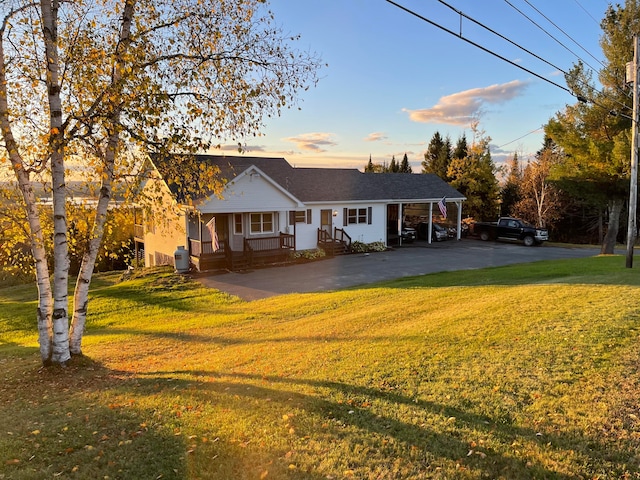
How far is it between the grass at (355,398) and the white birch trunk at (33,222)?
782 mm

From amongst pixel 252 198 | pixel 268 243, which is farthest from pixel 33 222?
pixel 268 243

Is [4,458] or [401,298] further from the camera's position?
[401,298]

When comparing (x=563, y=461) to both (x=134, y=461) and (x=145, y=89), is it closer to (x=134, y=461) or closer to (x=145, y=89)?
(x=134, y=461)

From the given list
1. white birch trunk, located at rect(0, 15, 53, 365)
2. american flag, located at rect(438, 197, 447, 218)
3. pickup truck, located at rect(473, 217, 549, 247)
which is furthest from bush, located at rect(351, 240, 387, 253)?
white birch trunk, located at rect(0, 15, 53, 365)

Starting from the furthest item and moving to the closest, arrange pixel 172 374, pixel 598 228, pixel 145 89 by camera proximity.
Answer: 1. pixel 598 228
2. pixel 172 374
3. pixel 145 89

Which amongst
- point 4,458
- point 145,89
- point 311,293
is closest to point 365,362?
point 4,458

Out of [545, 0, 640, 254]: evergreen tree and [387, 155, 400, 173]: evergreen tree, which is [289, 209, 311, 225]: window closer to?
[545, 0, 640, 254]: evergreen tree

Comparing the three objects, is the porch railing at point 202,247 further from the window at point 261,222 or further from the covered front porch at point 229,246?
the window at point 261,222

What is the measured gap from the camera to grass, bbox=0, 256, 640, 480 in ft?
12.3

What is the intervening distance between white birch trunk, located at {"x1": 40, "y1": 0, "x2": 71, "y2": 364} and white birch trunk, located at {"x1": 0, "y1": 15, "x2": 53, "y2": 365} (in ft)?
0.68

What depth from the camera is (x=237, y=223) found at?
2200 centimetres

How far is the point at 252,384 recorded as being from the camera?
5.80 m

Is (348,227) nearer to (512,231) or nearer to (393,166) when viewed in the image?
(512,231)

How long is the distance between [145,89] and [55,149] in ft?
5.35
